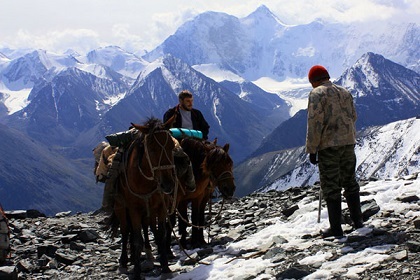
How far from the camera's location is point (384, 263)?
864 centimetres

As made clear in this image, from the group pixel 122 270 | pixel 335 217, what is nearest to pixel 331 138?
pixel 335 217

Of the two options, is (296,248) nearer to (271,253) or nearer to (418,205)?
(271,253)

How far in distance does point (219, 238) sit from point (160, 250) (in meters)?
3.29

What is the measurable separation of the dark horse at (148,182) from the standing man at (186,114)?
317cm

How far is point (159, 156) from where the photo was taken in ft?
35.1

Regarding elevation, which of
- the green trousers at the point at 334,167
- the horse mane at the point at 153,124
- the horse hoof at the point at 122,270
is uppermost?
the horse mane at the point at 153,124

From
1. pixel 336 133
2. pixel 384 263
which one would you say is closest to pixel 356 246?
pixel 384 263

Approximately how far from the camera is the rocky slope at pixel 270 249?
9031 mm

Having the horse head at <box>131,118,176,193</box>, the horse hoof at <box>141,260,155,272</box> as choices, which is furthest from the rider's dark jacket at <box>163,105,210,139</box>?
the horse hoof at <box>141,260,155,272</box>

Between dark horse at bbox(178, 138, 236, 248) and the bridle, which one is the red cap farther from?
the bridle

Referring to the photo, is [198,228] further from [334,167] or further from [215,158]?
[334,167]

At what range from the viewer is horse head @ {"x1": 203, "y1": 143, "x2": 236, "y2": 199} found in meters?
13.2

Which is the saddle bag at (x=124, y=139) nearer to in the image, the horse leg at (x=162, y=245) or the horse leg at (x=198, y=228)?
the horse leg at (x=162, y=245)

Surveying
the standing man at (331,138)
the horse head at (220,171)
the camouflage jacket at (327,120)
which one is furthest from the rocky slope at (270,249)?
the camouflage jacket at (327,120)
